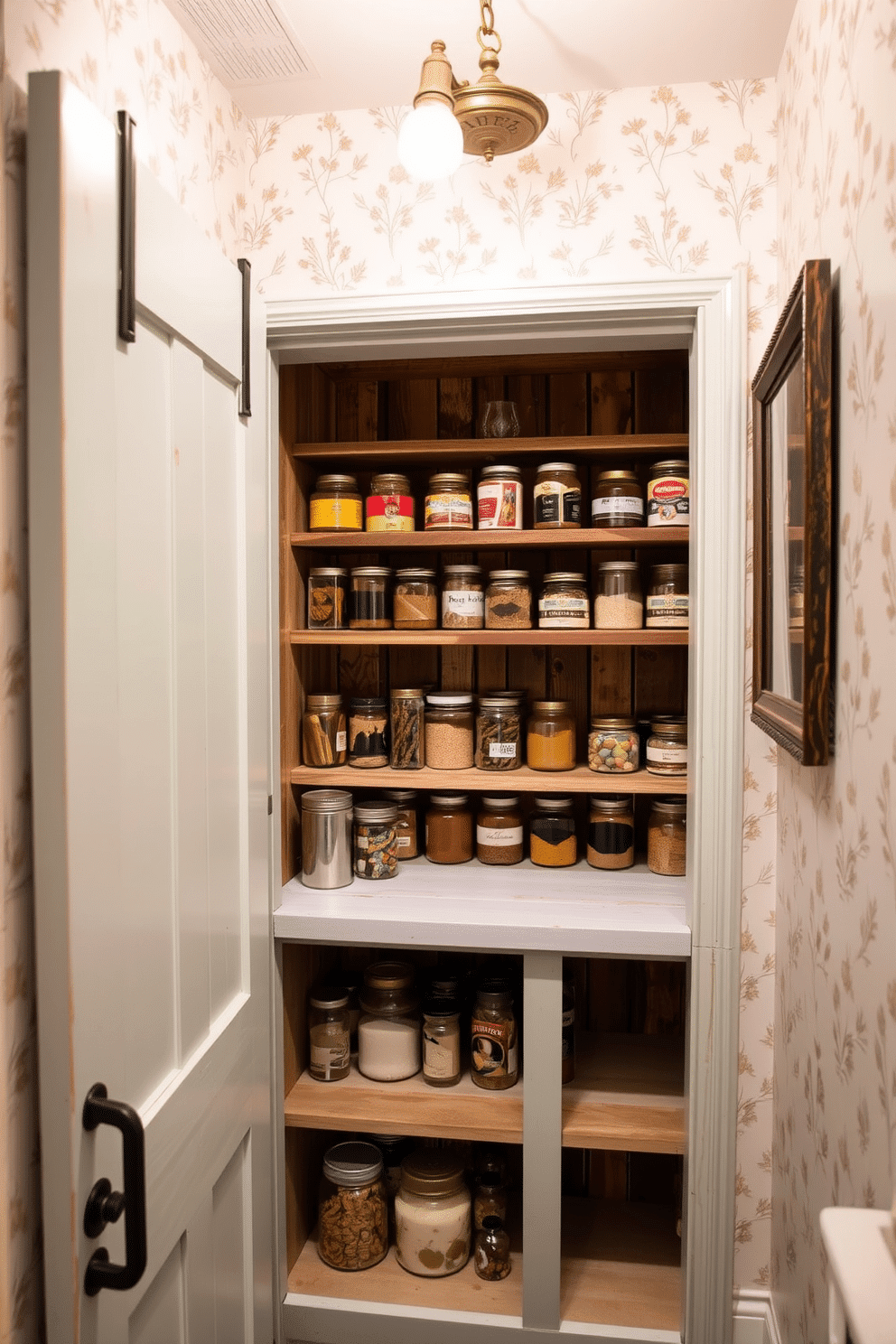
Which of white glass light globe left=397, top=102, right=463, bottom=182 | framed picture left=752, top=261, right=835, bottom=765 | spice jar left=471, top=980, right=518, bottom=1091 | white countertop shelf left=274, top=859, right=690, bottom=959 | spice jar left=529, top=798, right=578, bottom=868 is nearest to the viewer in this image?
framed picture left=752, top=261, right=835, bottom=765

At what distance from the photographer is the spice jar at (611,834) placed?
189cm

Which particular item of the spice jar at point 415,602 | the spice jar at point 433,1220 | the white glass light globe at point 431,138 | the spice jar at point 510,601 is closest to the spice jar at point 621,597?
the spice jar at point 510,601

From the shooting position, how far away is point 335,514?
1877mm

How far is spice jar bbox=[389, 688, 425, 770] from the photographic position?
1.92m

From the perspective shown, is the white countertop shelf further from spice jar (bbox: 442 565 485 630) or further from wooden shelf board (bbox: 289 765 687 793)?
spice jar (bbox: 442 565 485 630)

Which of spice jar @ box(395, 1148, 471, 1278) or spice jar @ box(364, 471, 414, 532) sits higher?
spice jar @ box(364, 471, 414, 532)

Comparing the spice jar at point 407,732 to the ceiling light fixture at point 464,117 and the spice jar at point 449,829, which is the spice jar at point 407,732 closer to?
the spice jar at point 449,829

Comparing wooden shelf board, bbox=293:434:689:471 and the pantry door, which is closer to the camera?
the pantry door

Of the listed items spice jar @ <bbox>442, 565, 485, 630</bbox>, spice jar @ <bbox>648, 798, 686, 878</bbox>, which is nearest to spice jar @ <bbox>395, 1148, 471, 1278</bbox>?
spice jar @ <bbox>648, 798, 686, 878</bbox>

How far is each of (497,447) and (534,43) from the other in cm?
68

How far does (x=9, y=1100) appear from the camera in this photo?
94 centimetres

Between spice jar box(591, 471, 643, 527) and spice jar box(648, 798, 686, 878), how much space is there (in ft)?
1.91

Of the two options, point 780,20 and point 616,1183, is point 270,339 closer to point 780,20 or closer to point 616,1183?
point 780,20

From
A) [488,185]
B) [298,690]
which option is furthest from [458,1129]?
[488,185]
